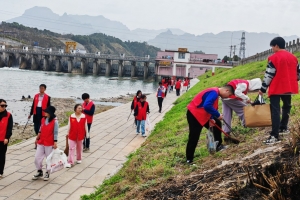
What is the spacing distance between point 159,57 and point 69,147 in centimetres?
6205

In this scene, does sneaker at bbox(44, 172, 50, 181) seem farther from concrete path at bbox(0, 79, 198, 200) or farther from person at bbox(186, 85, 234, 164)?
person at bbox(186, 85, 234, 164)

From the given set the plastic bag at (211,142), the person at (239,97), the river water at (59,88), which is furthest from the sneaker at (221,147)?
the river water at (59,88)

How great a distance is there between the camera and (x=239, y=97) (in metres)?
5.44

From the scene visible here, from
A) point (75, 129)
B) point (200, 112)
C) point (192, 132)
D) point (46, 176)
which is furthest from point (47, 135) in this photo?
point (200, 112)

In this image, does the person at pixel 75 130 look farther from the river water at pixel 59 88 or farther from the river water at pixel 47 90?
the river water at pixel 59 88

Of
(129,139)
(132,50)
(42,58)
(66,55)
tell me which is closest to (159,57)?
(66,55)

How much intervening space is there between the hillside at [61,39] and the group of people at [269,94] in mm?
A: 104044

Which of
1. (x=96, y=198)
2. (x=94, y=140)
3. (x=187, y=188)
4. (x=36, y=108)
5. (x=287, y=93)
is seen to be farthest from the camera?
(x=94, y=140)

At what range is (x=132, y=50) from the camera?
555ft

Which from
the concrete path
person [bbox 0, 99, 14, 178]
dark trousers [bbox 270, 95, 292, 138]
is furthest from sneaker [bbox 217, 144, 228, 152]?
person [bbox 0, 99, 14, 178]

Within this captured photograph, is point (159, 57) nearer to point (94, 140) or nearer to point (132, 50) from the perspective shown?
point (94, 140)

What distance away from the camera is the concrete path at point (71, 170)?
549cm

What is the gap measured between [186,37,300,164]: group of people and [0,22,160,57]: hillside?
104 m

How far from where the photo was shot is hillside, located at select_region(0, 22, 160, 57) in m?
114
